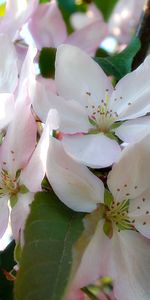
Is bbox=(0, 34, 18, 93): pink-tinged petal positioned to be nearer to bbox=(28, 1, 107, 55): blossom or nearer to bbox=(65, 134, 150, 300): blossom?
bbox=(65, 134, 150, 300): blossom

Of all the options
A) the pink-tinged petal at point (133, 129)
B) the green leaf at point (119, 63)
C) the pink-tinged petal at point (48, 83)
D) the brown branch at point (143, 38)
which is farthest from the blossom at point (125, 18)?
the pink-tinged petal at point (133, 129)

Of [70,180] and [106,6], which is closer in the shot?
[70,180]

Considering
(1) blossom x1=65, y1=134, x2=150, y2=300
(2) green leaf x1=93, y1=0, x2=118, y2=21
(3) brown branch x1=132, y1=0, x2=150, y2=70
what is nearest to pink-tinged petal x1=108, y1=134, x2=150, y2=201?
(1) blossom x1=65, y1=134, x2=150, y2=300

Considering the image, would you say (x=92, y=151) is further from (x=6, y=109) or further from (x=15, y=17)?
(x=15, y=17)

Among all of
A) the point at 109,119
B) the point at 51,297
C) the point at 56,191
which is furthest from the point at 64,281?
the point at 109,119

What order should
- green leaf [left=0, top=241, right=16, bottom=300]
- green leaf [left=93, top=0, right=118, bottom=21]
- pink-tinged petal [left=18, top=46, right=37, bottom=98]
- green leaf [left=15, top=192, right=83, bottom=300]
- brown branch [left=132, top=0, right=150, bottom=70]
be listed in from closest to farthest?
green leaf [left=15, top=192, right=83, bottom=300], pink-tinged petal [left=18, top=46, right=37, bottom=98], green leaf [left=0, top=241, right=16, bottom=300], brown branch [left=132, top=0, right=150, bottom=70], green leaf [left=93, top=0, right=118, bottom=21]

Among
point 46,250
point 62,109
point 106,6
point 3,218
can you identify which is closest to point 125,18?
point 106,6

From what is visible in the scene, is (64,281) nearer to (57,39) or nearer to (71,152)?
(71,152)
